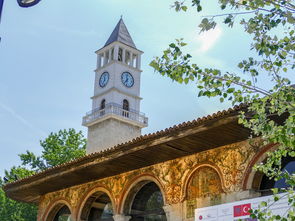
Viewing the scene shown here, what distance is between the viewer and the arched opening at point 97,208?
49.4 feet

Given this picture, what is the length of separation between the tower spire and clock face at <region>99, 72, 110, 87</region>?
116 inches

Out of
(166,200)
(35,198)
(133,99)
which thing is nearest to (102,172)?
(166,200)

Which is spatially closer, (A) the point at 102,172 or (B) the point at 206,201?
(B) the point at 206,201

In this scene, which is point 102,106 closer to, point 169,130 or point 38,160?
point 38,160

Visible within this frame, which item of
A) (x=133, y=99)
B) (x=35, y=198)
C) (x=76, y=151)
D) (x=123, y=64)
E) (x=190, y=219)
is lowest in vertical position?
(x=190, y=219)

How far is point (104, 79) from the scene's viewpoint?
4394 centimetres

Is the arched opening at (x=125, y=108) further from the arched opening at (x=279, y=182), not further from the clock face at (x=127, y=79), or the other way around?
the arched opening at (x=279, y=182)

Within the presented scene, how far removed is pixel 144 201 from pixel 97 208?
195 cm

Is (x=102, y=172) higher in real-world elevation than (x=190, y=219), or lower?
higher

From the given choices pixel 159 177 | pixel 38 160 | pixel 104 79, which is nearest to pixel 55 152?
pixel 38 160

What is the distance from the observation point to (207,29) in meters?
5.89

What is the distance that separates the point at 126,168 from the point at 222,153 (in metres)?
3.07

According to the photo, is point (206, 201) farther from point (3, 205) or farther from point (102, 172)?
point (3, 205)

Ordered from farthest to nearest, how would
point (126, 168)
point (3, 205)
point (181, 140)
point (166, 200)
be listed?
1. point (3, 205)
2. point (126, 168)
3. point (166, 200)
4. point (181, 140)
